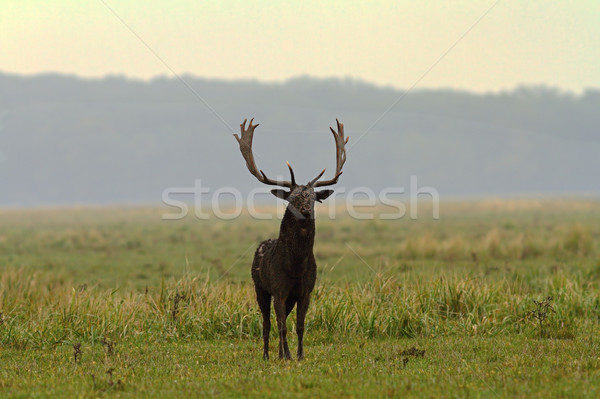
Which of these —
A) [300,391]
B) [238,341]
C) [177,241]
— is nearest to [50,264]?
[177,241]

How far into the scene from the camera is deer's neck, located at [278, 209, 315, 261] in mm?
10906

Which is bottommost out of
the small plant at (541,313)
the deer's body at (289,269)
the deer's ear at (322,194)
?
the small plant at (541,313)

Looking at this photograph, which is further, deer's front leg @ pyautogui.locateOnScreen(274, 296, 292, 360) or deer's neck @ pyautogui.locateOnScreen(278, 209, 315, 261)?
deer's front leg @ pyautogui.locateOnScreen(274, 296, 292, 360)

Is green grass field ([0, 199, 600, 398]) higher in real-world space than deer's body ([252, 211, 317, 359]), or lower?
lower

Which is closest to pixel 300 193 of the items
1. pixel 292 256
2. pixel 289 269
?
pixel 292 256

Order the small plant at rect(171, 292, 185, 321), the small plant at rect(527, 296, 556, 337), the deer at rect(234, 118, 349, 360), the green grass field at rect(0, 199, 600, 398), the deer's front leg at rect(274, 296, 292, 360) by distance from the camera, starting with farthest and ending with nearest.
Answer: the small plant at rect(171, 292, 185, 321), the small plant at rect(527, 296, 556, 337), the deer's front leg at rect(274, 296, 292, 360), the deer at rect(234, 118, 349, 360), the green grass field at rect(0, 199, 600, 398)

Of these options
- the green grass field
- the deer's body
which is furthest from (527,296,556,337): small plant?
the deer's body

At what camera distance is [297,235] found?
36.0ft

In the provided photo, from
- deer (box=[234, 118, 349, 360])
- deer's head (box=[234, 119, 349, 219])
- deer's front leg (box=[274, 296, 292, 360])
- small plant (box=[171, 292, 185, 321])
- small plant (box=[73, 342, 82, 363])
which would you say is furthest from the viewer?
small plant (box=[171, 292, 185, 321])

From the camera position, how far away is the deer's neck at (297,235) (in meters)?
10.9

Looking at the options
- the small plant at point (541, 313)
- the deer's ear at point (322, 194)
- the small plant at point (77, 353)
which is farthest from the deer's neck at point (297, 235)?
the small plant at point (541, 313)

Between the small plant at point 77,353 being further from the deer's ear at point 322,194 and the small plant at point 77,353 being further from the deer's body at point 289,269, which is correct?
the deer's ear at point 322,194

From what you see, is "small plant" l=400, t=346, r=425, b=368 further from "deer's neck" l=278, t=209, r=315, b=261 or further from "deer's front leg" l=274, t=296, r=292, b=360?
"deer's neck" l=278, t=209, r=315, b=261

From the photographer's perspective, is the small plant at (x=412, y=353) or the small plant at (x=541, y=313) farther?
the small plant at (x=541, y=313)
